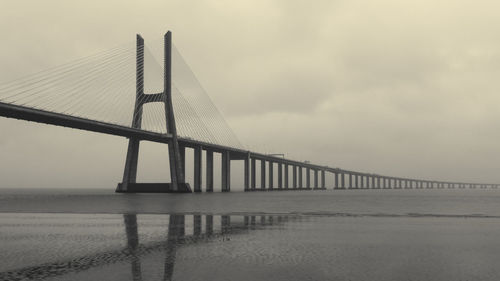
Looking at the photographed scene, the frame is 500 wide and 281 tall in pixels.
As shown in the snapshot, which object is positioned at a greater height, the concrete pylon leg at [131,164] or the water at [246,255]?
the concrete pylon leg at [131,164]

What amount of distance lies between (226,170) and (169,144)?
34.7 metres

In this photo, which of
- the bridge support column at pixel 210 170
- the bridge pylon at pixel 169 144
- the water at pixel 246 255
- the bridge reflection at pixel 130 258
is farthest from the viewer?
the bridge support column at pixel 210 170

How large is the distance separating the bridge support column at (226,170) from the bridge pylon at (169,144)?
24.9 meters

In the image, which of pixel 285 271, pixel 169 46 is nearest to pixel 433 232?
pixel 285 271

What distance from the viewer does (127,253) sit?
13.9 m

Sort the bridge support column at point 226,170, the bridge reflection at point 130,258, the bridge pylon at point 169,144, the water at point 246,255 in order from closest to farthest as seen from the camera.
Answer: the bridge reflection at point 130,258 → the water at point 246,255 → the bridge pylon at point 169,144 → the bridge support column at point 226,170

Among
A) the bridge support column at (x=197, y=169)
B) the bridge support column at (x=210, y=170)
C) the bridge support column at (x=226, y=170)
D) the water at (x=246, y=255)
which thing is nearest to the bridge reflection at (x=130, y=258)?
the water at (x=246, y=255)

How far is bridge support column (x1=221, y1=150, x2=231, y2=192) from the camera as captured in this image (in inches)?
4291

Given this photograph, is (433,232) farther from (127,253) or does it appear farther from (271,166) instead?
(271,166)

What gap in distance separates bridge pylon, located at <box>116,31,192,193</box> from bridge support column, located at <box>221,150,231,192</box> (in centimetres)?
2490

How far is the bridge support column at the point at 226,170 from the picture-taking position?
109 meters

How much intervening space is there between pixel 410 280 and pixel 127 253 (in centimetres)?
771

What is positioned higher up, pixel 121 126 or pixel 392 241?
pixel 121 126

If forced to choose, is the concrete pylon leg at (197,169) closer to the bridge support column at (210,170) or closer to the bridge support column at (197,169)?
the bridge support column at (197,169)
